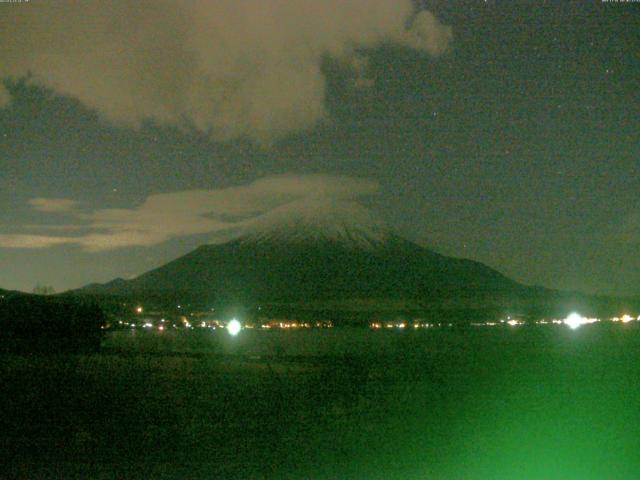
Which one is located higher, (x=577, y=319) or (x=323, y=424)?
(x=577, y=319)

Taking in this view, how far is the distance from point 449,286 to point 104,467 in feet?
542

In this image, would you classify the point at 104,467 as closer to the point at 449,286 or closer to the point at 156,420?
the point at 156,420

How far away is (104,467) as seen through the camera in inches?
434

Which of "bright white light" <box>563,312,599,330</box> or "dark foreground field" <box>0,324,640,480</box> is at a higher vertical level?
"bright white light" <box>563,312,599,330</box>

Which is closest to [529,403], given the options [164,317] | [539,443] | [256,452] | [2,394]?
[539,443]

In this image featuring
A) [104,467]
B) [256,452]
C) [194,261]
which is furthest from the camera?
[194,261]

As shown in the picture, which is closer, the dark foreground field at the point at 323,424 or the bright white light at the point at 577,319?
the dark foreground field at the point at 323,424

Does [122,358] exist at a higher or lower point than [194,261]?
lower

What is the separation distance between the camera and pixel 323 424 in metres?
14.5

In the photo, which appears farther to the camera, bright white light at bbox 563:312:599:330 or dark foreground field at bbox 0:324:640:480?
bright white light at bbox 563:312:599:330

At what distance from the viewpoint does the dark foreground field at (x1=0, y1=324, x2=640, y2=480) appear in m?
11.1

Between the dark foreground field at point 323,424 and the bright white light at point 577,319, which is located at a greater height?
the bright white light at point 577,319

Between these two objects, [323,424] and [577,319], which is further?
[577,319]

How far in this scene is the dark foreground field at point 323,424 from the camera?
36.5ft
